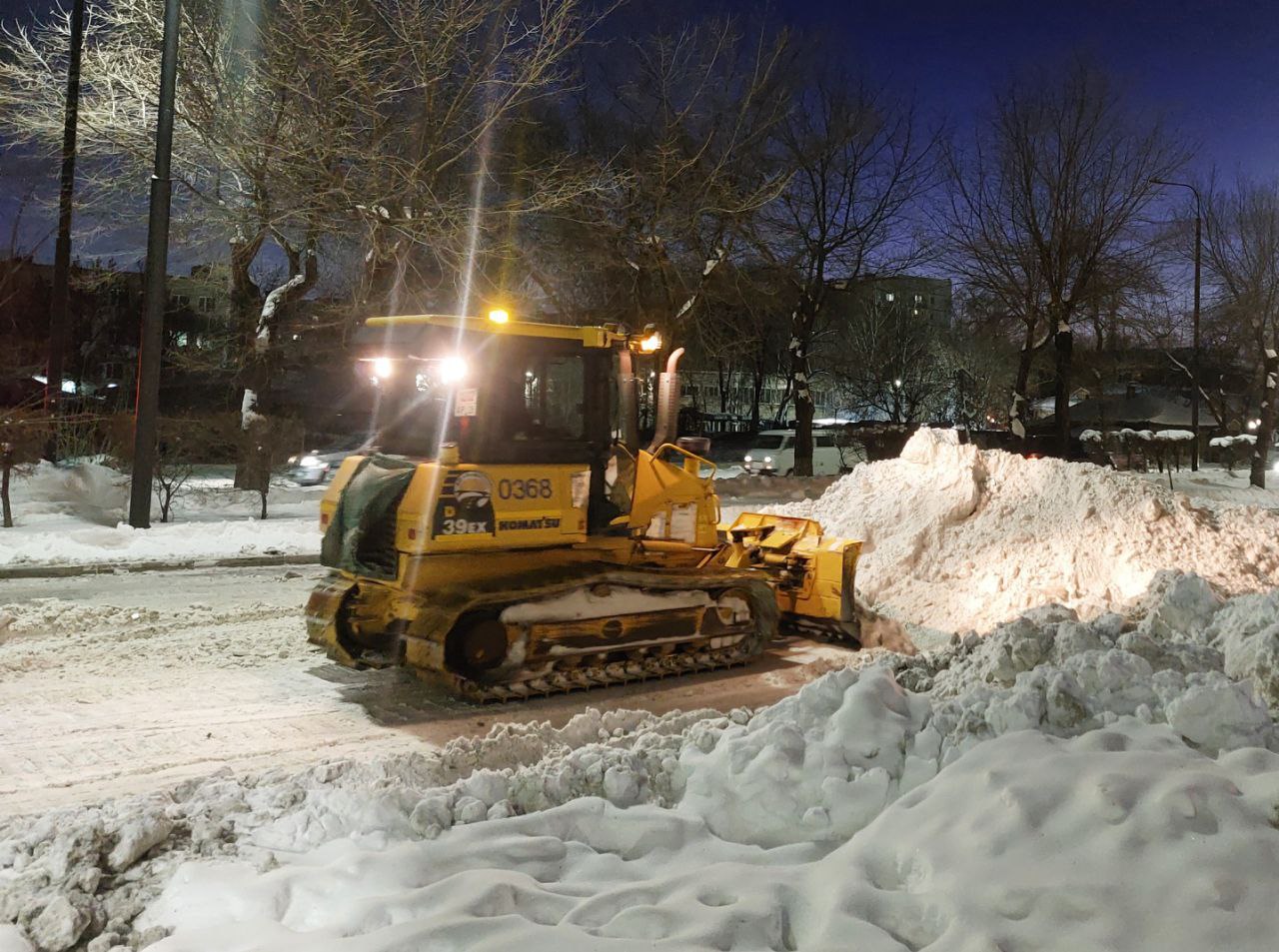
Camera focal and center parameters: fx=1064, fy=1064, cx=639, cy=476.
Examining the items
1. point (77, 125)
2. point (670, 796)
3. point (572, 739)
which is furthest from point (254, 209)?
point (670, 796)

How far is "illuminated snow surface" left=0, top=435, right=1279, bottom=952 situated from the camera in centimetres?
358

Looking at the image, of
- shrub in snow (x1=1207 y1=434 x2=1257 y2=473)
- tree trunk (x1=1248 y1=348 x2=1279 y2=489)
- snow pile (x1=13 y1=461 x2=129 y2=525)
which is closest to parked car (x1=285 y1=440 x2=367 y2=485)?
snow pile (x1=13 y1=461 x2=129 y2=525)

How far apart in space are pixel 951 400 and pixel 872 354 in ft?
25.3

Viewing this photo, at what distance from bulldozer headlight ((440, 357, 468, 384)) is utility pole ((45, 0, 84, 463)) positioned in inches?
429

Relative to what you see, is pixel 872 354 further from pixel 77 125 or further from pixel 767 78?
pixel 77 125

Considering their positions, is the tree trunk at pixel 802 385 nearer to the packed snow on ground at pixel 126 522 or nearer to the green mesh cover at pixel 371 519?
the packed snow on ground at pixel 126 522

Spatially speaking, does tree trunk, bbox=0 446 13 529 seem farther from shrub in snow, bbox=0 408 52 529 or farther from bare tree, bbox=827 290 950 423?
bare tree, bbox=827 290 950 423

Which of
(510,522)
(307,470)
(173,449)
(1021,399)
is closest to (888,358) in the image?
(1021,399)

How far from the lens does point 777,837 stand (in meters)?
4.38

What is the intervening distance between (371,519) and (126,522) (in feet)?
31.2

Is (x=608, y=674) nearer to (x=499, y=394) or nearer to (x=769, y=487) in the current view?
(x=499, y=394)

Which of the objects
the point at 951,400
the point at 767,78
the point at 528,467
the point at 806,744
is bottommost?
the point at 806,744

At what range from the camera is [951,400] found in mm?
55094

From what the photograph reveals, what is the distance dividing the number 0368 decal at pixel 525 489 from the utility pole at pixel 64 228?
1121 centimetres
